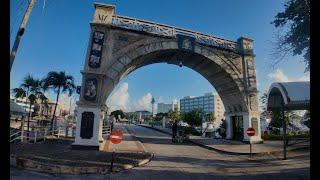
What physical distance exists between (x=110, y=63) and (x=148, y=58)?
14.3 ft

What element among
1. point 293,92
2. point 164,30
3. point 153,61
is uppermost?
point 164,30

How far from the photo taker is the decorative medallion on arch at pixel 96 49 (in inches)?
859

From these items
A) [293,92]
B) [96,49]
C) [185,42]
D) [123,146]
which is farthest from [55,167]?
[185,42]

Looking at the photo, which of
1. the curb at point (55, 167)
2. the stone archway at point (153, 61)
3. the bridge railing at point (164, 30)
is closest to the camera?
the curb at point (55, 167)

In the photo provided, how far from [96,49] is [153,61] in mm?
6622

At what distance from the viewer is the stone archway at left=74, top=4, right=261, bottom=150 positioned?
2147 centimetres

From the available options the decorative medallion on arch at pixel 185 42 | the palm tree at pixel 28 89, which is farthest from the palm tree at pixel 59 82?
the decorative medallion on arch at pixel 185 42

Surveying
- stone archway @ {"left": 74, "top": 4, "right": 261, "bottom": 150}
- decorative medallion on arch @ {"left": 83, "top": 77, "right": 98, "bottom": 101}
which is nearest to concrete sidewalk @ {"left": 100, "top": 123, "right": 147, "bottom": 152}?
stone archway @ {"left": 74, "top": 4, "right": 261, "bottom": 150}

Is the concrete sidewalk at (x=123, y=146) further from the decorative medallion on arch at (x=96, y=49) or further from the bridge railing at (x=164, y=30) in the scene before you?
the bridge railing at (x=164, y=30)

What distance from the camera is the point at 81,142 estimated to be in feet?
67.1

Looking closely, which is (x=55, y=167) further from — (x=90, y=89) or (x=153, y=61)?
(x=153, y=61)

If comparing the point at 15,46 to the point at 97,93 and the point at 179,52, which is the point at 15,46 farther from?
the point at 179,52

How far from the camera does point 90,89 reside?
21.4 metres
